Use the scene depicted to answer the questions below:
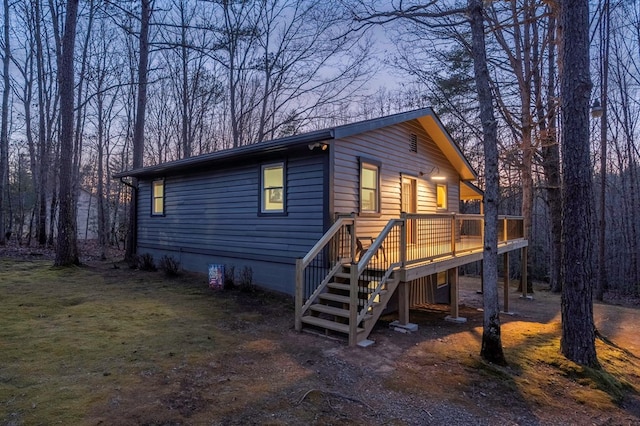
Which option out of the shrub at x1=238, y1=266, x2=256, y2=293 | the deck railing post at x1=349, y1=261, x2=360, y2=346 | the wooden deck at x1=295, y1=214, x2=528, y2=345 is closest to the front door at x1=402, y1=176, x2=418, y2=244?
the wooden deck at x1=295, y1=214, x2=528, y2=345

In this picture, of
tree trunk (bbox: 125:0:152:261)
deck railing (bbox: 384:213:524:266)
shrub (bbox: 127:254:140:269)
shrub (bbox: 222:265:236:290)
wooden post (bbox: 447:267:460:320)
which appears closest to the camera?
deck railing (bbox: 384:213:524:266)

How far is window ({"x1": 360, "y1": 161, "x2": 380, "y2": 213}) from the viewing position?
27.2 ft

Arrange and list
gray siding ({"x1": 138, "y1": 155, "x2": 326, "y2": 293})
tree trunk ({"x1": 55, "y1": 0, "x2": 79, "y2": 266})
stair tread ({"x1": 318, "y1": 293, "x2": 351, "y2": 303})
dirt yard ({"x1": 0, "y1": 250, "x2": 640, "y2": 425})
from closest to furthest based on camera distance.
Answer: dirt yard ({"x1": 0, "y1": 250, "x2": 640, "y2": 425}), stair tread ({"x1": 318, "y1": 293, "x2": 351, "y2": 303}), gray siding ({"x1": 138, "y1": 155, "x2": 326, "y2": 293}), tree trunk ({"x1": 55, "y1": 0, "x2": 79, "y2": 266})

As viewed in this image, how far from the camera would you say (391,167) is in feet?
30.2

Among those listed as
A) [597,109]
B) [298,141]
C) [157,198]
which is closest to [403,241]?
[298,141]

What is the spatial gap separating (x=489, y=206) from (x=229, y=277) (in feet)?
20.7

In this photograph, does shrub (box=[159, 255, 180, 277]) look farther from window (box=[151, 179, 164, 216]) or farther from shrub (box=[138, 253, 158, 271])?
window (box=[151, 179, 164, 216])

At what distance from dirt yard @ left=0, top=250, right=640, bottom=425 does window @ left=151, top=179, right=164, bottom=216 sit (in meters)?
4.87

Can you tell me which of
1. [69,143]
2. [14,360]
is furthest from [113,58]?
[14,360]

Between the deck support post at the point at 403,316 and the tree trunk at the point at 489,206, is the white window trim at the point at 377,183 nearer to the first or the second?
the deck support post at the point at 403,316

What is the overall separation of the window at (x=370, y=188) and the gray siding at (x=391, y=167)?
0.59 ft

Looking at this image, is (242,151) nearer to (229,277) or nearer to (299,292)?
(229,277)

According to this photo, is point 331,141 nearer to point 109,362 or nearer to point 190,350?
point 190,350

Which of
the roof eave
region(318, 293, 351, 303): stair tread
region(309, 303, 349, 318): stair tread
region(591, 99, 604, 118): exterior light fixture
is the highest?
region(591, 99, 604, 118): exterior light fixture
